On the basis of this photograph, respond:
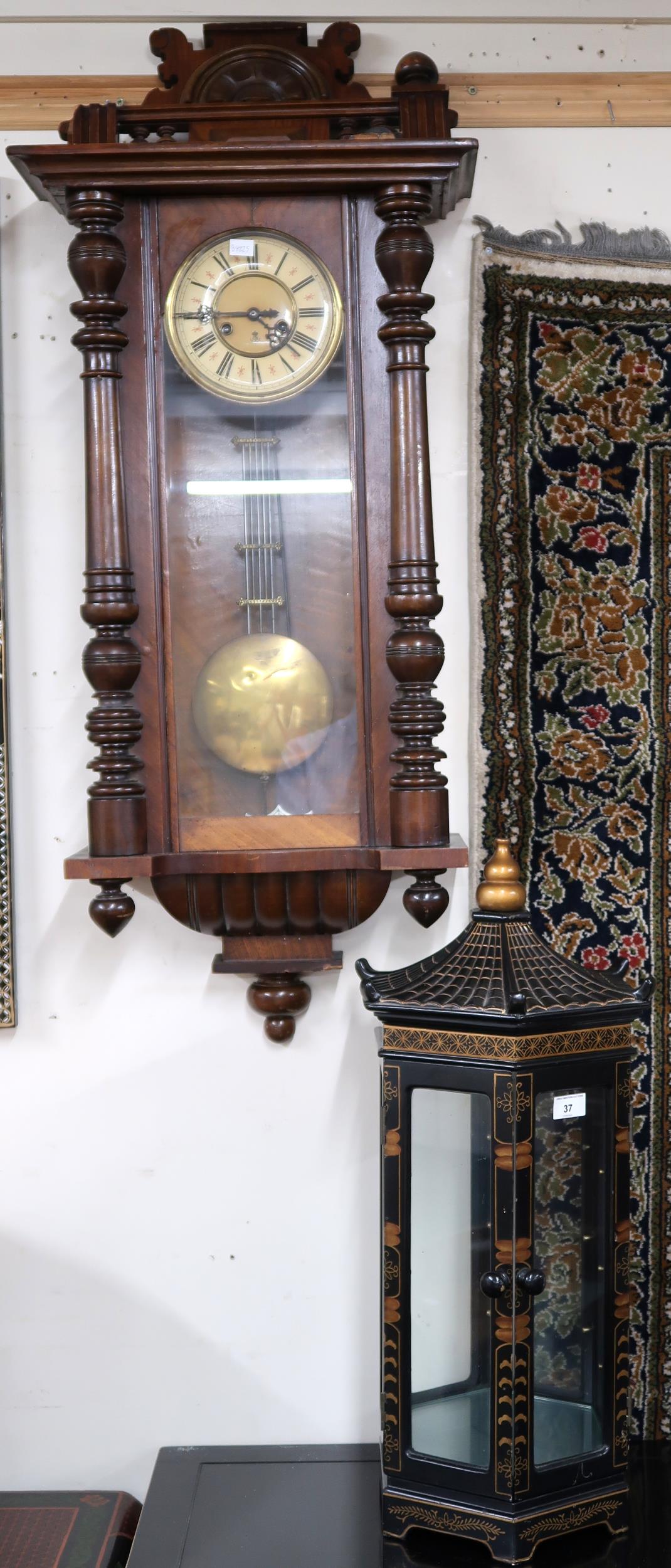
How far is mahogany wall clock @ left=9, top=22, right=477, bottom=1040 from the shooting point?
1.29 m

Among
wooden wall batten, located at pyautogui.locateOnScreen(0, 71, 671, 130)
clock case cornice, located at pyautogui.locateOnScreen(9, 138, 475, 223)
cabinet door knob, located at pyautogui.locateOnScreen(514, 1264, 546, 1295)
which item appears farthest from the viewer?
wooden wall batten, located at pyautogui.locateOnScreen(0, 71, 671, 130)

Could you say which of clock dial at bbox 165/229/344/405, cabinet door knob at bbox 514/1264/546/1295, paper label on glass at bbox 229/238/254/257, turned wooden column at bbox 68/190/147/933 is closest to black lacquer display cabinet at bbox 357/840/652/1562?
cabinet door knob at bbox 514/1264/546/1295

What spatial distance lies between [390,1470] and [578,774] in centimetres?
78

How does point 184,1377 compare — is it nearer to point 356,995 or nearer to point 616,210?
point 356,995

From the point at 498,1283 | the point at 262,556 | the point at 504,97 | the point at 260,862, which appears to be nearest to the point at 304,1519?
the point at 498,1283

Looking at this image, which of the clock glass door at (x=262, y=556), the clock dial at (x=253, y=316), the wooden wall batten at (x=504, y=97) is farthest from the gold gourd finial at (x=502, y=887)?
the wooden wall batten at (x=504, y=97)

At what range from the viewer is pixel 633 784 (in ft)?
4.77

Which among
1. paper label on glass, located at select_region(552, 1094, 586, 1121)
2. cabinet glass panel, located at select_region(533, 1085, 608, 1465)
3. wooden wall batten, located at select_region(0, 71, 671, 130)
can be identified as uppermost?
wooden wall batten, located at select_region(0, 71, 671, 130)

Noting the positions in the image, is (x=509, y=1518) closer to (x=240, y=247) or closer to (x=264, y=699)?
(x=264, y=699)

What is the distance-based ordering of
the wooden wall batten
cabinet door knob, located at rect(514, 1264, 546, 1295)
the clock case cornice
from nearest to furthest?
1. cabinet door knob, located at rect(514, 1264, 546, 1295)
2. the clock case cornice
3. the wooden wall batten

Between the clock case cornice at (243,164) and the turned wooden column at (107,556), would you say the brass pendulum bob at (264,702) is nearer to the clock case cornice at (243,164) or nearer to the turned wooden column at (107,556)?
the turned wooden column at (107,556)

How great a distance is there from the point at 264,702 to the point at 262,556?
16cm

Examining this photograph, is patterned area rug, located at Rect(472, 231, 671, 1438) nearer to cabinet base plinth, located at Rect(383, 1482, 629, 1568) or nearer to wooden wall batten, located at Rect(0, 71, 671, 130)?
wooden wall batten, located at Rect(0, 71, 671, 130)

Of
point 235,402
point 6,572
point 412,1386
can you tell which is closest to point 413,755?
point 235,402
